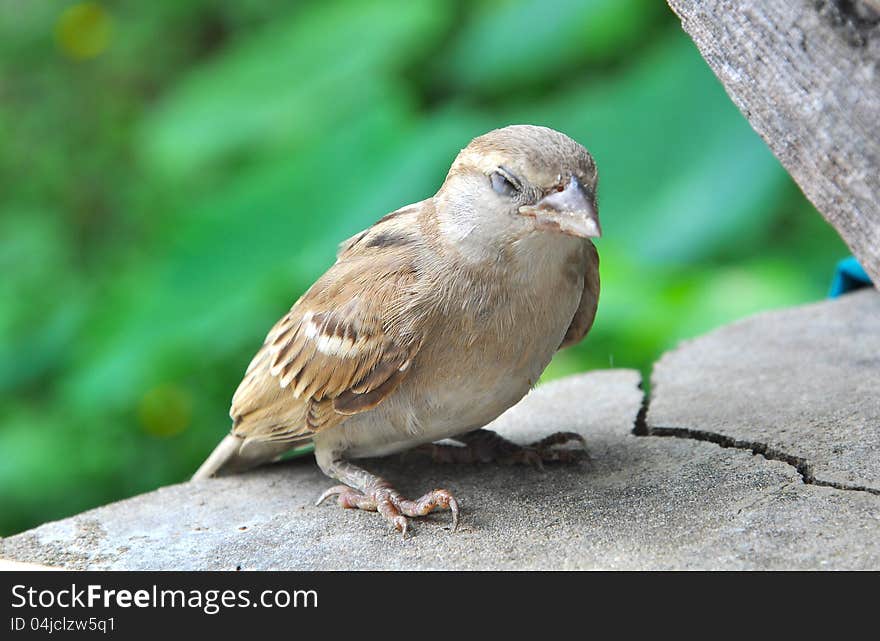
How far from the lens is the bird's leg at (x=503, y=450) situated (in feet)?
10.5

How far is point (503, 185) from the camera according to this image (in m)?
2.63

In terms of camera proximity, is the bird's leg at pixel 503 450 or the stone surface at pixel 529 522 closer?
the stone surface at pixel 529 522

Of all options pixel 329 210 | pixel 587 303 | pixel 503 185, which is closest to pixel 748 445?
pixel 587 303

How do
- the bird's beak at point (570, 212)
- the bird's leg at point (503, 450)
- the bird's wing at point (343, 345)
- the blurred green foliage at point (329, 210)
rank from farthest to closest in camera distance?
the blurred green foliage at point (329, 210) < the bird's leg at point (503, 450) < the bird's wing at point (343, 345) < the bird's beak at point (570, 212)

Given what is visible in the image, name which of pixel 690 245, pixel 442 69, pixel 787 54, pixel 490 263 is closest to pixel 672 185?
pixel 690 245

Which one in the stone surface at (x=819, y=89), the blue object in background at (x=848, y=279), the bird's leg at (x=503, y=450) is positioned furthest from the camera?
the blue object in background at (x=848, y=279)

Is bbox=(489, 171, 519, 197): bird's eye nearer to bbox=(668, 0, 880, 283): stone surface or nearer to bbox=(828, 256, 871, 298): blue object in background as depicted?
bbox=(668, 0, 880, 283): stone surface

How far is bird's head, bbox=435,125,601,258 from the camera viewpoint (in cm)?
253

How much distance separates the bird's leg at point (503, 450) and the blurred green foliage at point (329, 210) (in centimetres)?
105

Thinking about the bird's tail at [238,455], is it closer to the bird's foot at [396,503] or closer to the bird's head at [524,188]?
the bird's foot at [396,503]

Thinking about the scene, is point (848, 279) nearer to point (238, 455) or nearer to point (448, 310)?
point (448, 310)

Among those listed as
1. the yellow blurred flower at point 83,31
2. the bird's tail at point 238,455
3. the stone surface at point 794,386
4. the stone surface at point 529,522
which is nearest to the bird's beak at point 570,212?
the stone surface at point 529,522

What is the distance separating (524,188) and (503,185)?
0.23ft
